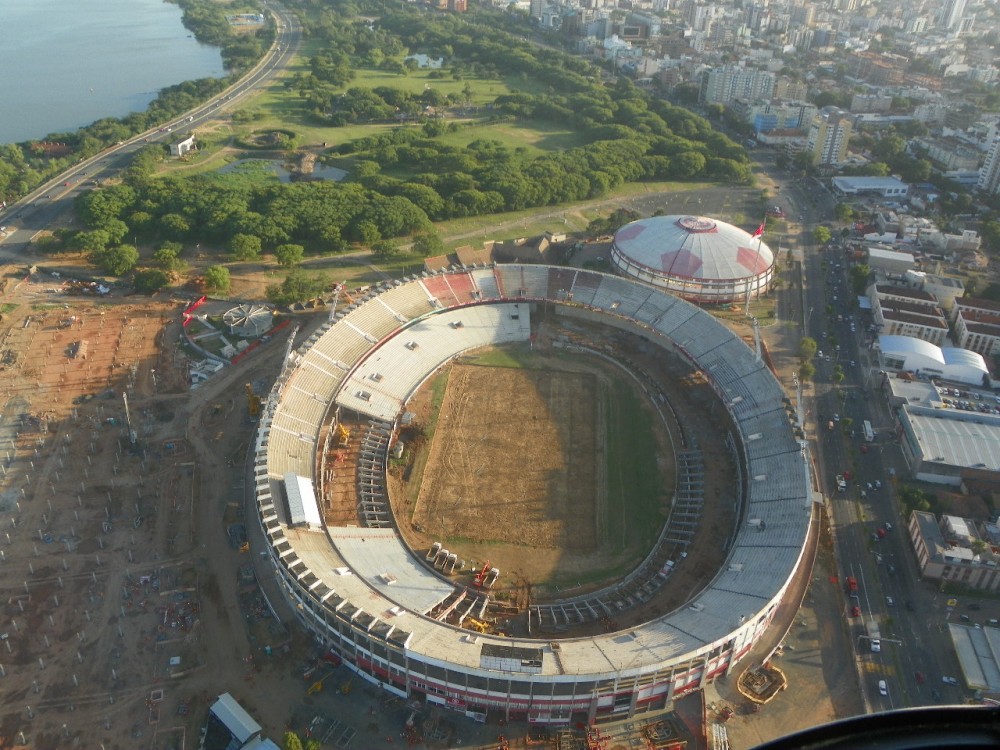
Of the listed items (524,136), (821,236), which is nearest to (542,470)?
(821,236)

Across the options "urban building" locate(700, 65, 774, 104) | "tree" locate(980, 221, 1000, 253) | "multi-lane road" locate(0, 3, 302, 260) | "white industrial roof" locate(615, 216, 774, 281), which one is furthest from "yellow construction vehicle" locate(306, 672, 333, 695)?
"urban building" locate(700, 65, 774, 104)

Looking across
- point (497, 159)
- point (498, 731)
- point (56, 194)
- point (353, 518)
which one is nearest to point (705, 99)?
point (497, 159)

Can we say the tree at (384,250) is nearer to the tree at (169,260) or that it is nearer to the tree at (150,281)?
the tree at (169,260)

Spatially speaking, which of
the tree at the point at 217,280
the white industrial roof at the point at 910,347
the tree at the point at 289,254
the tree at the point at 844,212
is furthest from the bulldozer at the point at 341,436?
the tree at the point at 844,212

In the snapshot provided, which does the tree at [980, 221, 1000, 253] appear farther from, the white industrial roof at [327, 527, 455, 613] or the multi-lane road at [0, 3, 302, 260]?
the multi-lane road at [0, 3, 302, 260]

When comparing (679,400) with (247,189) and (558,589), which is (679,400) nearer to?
(558,589)

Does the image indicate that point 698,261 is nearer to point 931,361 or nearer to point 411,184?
point 931,361
